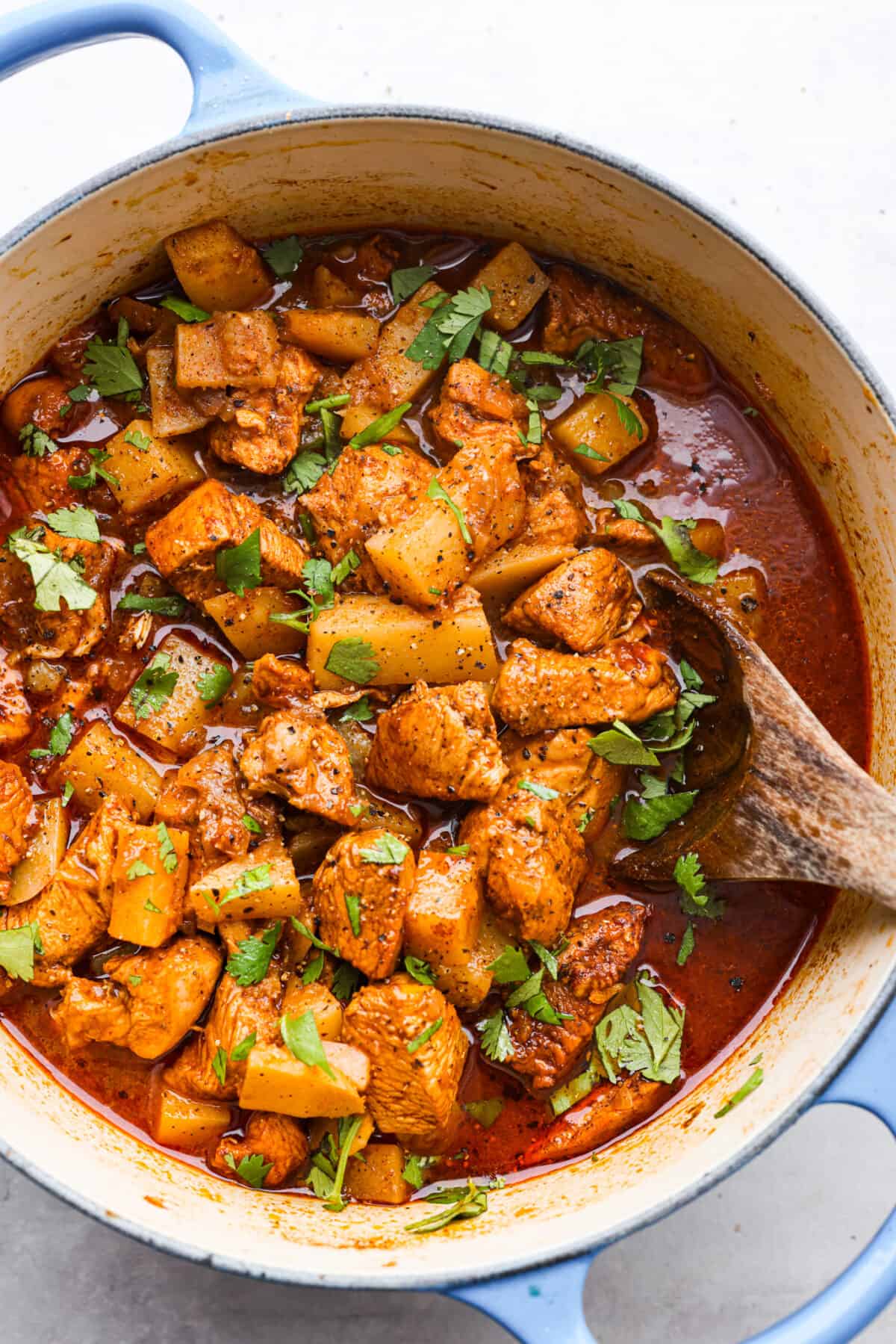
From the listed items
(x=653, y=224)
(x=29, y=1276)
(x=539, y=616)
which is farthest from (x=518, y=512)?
(x=29, y=1276)

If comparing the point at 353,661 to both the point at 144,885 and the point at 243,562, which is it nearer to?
the point at 243,562

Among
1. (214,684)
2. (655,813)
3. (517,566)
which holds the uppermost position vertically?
(517,566)

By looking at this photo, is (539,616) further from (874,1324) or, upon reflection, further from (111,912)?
(874,1324)

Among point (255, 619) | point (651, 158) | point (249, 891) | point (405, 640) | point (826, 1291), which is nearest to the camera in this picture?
point (826, 1291)

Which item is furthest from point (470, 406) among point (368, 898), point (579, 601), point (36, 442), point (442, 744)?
point (368, 898)

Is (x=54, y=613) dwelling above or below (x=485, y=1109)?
above

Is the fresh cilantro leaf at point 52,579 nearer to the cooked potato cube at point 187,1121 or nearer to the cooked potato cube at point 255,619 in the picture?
the cooked potato cube at point 255,619
